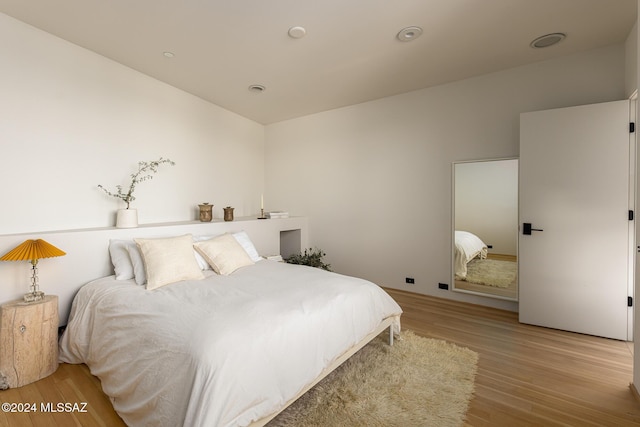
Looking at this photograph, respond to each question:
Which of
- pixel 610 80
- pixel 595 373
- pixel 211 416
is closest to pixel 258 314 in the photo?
pixel 211 416

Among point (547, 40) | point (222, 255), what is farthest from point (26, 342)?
point (547, 40)

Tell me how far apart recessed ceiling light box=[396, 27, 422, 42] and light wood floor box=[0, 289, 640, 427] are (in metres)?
2.73

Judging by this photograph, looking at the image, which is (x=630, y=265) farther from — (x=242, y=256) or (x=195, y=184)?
(x=195, y=184)

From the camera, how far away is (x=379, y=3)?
7.04 ft

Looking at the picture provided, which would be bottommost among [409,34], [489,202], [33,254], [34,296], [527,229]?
[34,296]

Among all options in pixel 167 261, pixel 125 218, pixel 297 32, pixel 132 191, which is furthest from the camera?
pixel 132 191

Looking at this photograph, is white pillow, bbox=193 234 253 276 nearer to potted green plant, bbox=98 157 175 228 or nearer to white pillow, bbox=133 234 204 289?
white pillow, bbox=133 234 204 289

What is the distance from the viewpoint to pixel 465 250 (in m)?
3.46

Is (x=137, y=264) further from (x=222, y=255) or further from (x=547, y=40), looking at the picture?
(x=547, y=40)

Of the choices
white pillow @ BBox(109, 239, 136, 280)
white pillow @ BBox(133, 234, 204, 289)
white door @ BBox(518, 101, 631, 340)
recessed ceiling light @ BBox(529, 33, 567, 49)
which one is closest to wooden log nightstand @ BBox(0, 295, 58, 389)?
white pillow @ BBox(109, 239, 136, 280)

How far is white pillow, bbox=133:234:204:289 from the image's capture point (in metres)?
2.25

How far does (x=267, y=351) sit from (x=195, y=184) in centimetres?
309

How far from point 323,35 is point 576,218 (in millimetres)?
2912

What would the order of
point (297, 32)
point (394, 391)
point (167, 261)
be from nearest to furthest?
point (394, 391), point (167, 261), point (297, 32)
